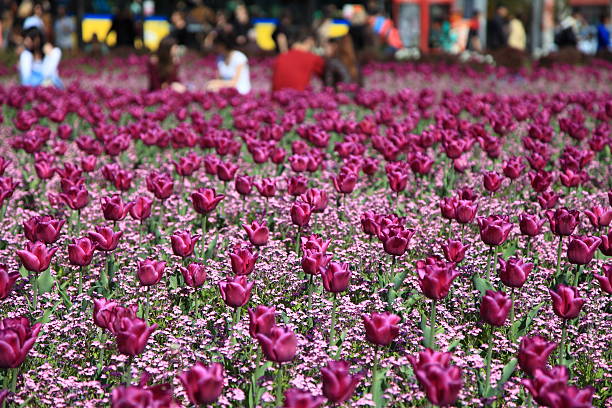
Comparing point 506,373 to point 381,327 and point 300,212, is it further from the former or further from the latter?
point 300,212

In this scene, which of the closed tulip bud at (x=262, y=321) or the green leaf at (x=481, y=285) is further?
the green leaf at (x=481, y=285)

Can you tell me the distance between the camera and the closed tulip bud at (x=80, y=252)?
3.67 m

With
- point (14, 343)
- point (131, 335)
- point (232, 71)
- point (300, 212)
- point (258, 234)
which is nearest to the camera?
point (14, 343)

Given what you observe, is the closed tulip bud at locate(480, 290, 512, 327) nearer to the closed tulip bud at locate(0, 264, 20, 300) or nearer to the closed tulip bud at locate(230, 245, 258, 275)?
the closed tulip bud at locate(230, 245, 258, 275)

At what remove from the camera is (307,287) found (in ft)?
14.2

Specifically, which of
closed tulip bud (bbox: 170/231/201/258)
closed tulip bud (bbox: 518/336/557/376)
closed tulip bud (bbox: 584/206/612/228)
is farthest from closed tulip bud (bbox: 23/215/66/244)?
closed tulip bud (bbox: 584/206/612/228)

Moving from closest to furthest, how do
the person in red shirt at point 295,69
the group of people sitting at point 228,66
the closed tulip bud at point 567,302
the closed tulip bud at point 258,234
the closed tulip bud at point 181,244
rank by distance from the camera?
the closed tulip bud at point 567,302 → the closed tulip bud at point 181,244 → the closed tulip bud at point 258,234 → the person in red shirt at point 295,69 → the group of people sitting at point 228,66

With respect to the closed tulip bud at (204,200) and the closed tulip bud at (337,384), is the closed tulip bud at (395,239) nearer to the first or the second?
the closed tulip bud at (204,200)

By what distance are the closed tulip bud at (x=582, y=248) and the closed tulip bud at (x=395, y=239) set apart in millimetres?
702

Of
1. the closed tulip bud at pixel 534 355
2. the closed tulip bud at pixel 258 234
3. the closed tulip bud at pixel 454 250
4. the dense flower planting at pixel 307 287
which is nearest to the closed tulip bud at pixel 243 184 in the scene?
the dense flower planting at pixel 307 287

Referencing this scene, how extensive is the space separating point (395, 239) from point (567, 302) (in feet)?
2.73

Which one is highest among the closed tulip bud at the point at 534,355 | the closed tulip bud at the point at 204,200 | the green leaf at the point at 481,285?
the closed tulip bud at the point at 204,200

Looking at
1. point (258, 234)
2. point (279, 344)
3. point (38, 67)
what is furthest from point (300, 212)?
point (38, 67)

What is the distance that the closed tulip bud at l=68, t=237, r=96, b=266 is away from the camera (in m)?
3.67
